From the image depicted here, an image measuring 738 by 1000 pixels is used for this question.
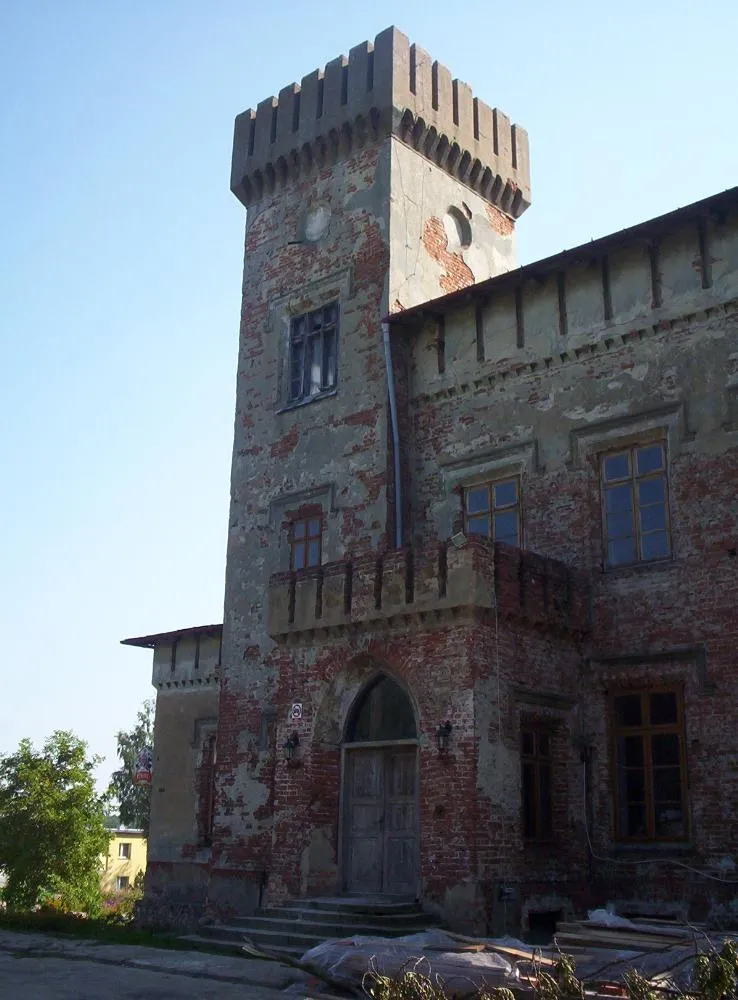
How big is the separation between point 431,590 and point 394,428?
4.23m

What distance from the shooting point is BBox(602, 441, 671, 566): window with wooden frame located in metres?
14.8

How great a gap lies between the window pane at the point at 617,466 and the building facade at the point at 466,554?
5cm

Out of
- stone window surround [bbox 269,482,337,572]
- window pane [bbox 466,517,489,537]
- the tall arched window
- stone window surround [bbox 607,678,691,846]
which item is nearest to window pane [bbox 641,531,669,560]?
stone window surround [bbox 607,678,691,846]

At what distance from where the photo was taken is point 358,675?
15.0 meters

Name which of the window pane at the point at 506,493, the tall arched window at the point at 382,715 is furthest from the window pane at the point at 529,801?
the window pane at the point at 506,493

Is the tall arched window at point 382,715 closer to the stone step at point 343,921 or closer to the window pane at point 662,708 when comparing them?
the stone step at point 343,921

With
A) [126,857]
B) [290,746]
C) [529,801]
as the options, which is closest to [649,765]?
[529,801]

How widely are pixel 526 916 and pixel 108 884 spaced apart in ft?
122

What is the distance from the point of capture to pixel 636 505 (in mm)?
15055

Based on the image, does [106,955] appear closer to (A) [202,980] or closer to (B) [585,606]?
(A) [202,980]

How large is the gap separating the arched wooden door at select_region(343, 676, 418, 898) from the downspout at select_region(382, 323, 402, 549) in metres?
3.05

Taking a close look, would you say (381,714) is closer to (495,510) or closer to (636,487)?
(495,510)

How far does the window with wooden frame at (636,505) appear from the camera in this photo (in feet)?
48.5

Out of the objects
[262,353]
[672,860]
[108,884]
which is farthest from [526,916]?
[108,884]
